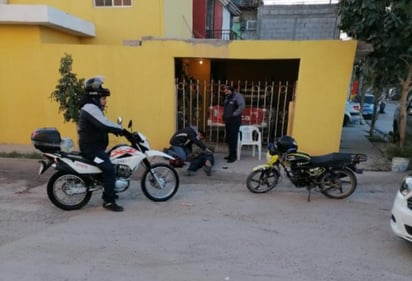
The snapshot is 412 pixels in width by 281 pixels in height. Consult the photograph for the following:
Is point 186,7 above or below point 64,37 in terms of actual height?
above

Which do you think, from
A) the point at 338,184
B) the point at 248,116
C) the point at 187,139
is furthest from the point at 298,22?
the point at 338,184

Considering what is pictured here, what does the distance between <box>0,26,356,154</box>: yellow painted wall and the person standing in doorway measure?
3.08 ft

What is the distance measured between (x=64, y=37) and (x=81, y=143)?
5856 millimetres

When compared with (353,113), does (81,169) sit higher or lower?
higher

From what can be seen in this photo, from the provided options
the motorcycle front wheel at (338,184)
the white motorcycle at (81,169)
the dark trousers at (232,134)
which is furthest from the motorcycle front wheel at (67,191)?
the dark trousers at (232,134)

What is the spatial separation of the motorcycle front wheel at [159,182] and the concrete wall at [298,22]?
7.78 metres

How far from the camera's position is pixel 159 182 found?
5238 mm

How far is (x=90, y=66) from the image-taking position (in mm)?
8367

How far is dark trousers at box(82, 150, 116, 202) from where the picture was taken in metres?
4.68

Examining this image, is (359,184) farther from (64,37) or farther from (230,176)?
(64,37)

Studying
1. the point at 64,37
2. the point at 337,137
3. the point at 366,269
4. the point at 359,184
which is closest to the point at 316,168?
the point at 359,184

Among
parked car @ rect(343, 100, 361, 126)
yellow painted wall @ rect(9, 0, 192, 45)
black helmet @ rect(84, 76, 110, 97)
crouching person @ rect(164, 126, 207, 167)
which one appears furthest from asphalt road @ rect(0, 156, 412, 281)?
parked car @ rect(343, 100, 361, 126)

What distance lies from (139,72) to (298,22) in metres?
5.81

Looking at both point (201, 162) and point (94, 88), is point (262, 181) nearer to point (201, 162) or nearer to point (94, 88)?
point (201, 162)
